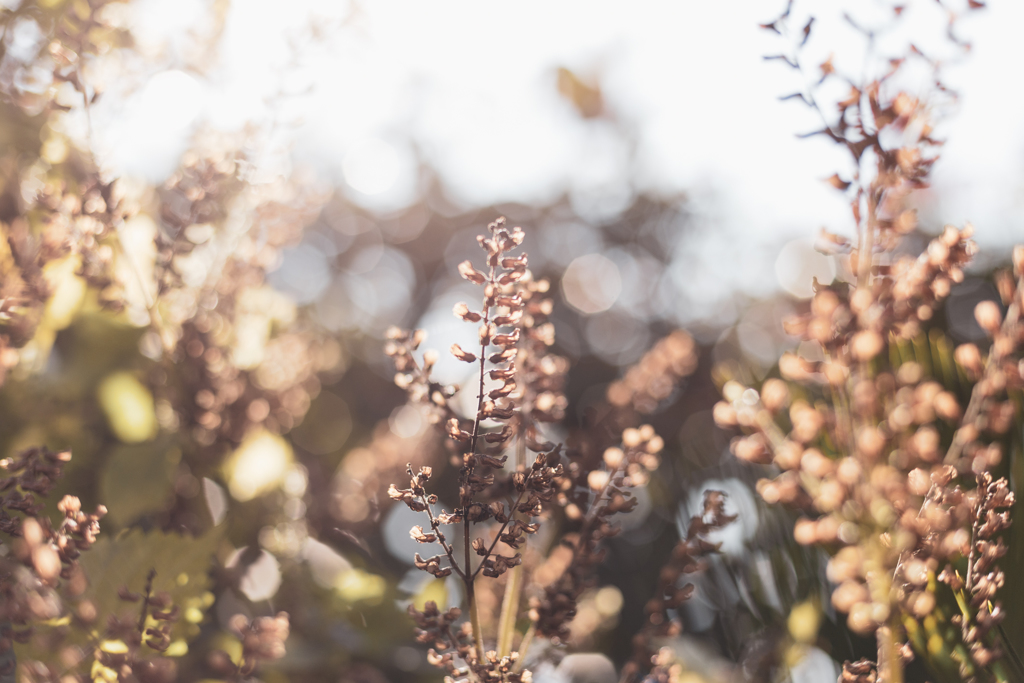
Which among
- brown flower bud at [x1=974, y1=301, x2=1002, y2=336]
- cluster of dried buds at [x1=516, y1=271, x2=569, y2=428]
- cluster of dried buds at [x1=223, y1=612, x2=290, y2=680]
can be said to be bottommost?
cluster of dried buds at [x1=223, y1=612, x2=290, y2=680]

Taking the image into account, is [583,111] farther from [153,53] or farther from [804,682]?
[804,682]

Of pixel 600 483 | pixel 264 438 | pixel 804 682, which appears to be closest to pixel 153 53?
pixel 264 438

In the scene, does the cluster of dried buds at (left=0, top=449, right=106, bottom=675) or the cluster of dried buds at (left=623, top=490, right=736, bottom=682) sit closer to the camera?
the cluster of dried buds at (left=0, top=449, right=106, bottom=675)

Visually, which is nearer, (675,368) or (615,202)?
(675,368)

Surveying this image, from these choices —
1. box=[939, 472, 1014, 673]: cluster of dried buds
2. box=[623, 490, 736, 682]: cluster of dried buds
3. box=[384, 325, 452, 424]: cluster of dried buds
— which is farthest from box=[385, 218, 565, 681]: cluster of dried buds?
box=[939, 472, 1014, 673]: cluster of dried buds

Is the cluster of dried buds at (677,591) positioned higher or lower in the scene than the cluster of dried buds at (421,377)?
lower

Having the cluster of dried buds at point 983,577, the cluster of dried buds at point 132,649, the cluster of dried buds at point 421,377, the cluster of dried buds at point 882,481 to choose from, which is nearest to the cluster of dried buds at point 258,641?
the cluster of dried buds at point 132,649

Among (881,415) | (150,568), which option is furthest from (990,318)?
(150,568)

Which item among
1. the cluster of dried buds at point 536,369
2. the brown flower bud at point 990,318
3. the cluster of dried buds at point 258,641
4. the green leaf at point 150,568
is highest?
the brown flower bud at point 990,318

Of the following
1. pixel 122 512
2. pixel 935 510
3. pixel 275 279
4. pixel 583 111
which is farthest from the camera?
pixel 583 111

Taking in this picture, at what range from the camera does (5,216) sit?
0.61m

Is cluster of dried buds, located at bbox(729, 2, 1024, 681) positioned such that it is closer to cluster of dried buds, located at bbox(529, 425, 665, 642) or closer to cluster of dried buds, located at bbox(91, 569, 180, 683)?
cluster of dried buds, located at bbox(529, 425, 665, 642)

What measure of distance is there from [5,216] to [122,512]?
1.18ft

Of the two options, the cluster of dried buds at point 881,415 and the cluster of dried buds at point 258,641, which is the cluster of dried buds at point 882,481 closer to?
the cluster of dried buds at point 881,415
